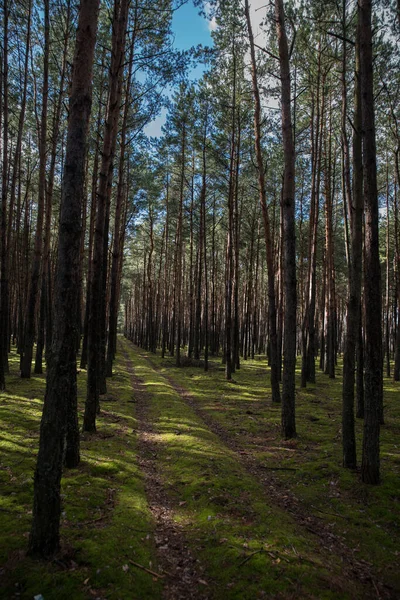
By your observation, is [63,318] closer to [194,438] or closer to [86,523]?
[86,523]

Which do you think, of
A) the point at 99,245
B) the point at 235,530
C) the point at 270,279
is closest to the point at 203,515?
the point at 235,530

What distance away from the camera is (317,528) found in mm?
5078

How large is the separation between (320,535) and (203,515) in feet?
5.26

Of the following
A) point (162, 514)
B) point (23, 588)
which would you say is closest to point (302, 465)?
point (162, 514)

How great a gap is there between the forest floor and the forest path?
21 mm

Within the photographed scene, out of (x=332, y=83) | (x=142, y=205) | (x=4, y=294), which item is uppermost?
(x=332, y=83)

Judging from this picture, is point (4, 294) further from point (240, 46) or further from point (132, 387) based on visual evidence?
point (240, 46)

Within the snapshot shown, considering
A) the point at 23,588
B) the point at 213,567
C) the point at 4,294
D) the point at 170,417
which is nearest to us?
the point at 23,588

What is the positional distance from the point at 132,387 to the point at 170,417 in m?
5.23

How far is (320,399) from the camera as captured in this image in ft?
45.9

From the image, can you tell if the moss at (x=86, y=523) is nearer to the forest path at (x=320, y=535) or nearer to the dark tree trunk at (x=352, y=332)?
the forest path at (x=320, y=535)

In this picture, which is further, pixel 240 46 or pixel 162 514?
pixel 240 46

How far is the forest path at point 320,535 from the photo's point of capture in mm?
3910

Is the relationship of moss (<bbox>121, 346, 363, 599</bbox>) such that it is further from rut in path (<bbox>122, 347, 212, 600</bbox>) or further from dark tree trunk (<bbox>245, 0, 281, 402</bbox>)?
dark tree trunk (<bbox>245, 0, 281, 402</bbox>)
